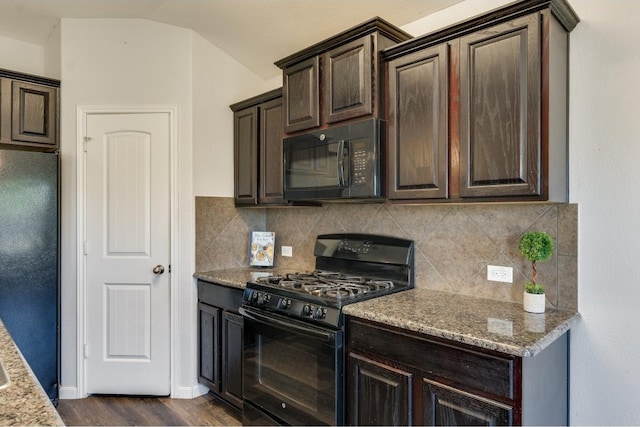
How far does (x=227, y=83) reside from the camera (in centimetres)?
317

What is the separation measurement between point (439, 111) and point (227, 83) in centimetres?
190

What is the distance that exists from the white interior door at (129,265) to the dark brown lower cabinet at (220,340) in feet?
0.89

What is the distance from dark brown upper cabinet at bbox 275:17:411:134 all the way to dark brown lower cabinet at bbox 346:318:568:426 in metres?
1.14

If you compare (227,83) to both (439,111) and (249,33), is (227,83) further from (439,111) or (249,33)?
(439,111)

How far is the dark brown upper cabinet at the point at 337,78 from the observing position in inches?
82.7

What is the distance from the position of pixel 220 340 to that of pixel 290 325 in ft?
2.82

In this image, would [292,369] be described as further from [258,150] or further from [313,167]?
[258,150]

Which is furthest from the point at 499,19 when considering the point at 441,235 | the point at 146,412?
the point at 146,412

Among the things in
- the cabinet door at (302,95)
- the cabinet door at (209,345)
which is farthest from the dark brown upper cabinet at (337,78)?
the cabinet door at (209,345)

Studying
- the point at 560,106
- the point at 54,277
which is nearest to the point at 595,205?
the point at 560,106

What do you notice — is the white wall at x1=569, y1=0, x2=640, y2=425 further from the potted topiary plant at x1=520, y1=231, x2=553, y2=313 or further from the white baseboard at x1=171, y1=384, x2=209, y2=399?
the white baseboard at x1=171, y1=384, x2=209, y2=399

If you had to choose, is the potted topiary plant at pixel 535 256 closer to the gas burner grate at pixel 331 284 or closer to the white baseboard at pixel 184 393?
the gas burner grate at pixel 331 284

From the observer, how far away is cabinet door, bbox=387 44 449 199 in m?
1.89

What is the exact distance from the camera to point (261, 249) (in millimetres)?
3158
